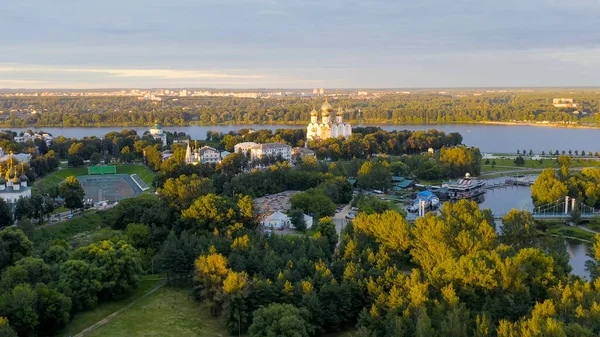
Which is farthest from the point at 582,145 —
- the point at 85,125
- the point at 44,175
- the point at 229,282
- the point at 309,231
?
the point at 85,125

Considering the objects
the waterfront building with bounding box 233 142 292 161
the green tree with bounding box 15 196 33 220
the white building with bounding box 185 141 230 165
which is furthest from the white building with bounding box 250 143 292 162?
the green tree with bounding box 15 196 33 220

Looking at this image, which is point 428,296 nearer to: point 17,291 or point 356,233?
point 356,233

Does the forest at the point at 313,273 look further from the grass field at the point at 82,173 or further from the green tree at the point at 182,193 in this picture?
the grass field at the point at 82,173

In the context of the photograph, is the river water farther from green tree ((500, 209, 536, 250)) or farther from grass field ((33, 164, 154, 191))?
grass field ((33, 164, 154, 191))

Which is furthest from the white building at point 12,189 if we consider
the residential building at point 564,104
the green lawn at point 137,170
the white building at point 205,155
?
the residential building at point 564,104

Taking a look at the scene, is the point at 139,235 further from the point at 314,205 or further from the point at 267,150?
the point at 267,150

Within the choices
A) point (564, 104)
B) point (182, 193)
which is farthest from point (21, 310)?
point (564, 104)
